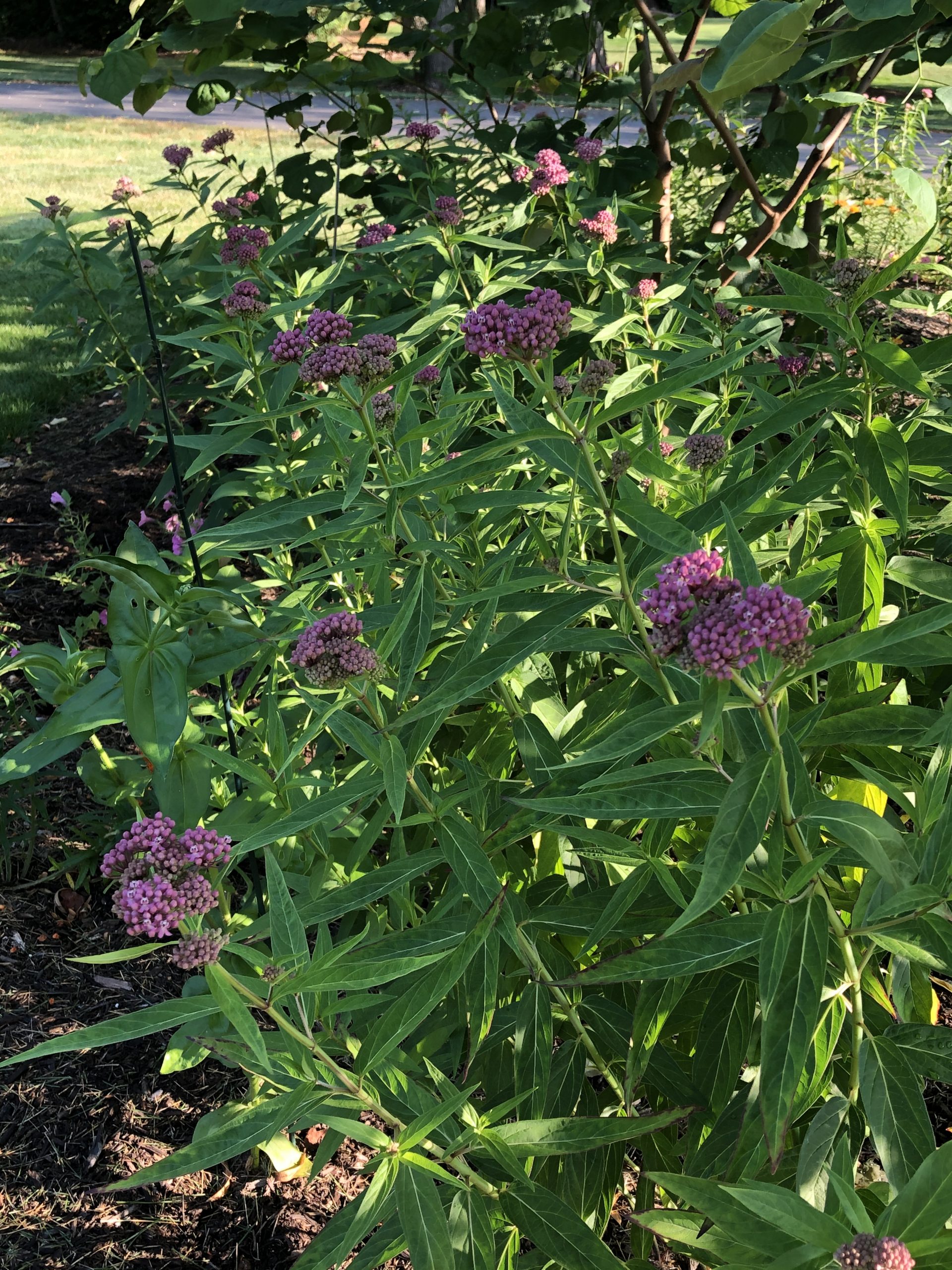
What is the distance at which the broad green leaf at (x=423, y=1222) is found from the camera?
1118mm

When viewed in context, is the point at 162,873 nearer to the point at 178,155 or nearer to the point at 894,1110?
the point at 894,1110

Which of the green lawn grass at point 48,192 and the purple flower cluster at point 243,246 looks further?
the green lawn grass at point 48,192

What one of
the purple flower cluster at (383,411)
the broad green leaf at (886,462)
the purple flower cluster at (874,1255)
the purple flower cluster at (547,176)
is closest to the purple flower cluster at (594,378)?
the purple flower cluster at (383,411)

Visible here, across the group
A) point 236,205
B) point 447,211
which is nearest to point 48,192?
point 236,205

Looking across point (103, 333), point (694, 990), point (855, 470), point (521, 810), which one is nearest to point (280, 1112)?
point (521, 810)

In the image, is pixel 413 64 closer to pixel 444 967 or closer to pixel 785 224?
pixel 785 224

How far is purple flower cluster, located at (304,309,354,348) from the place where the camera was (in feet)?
5.63

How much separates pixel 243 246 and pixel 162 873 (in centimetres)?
192

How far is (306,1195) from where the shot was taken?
7.30 ft

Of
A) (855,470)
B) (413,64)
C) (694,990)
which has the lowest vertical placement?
(694,990)

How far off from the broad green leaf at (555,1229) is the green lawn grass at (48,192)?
3.85 metres

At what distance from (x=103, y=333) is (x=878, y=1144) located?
13.2 feet

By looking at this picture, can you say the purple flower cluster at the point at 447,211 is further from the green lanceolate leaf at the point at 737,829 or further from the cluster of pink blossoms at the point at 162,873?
the green lanceolate leaf at the point at 737,829

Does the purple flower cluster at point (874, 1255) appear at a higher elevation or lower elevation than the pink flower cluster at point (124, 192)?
lower
